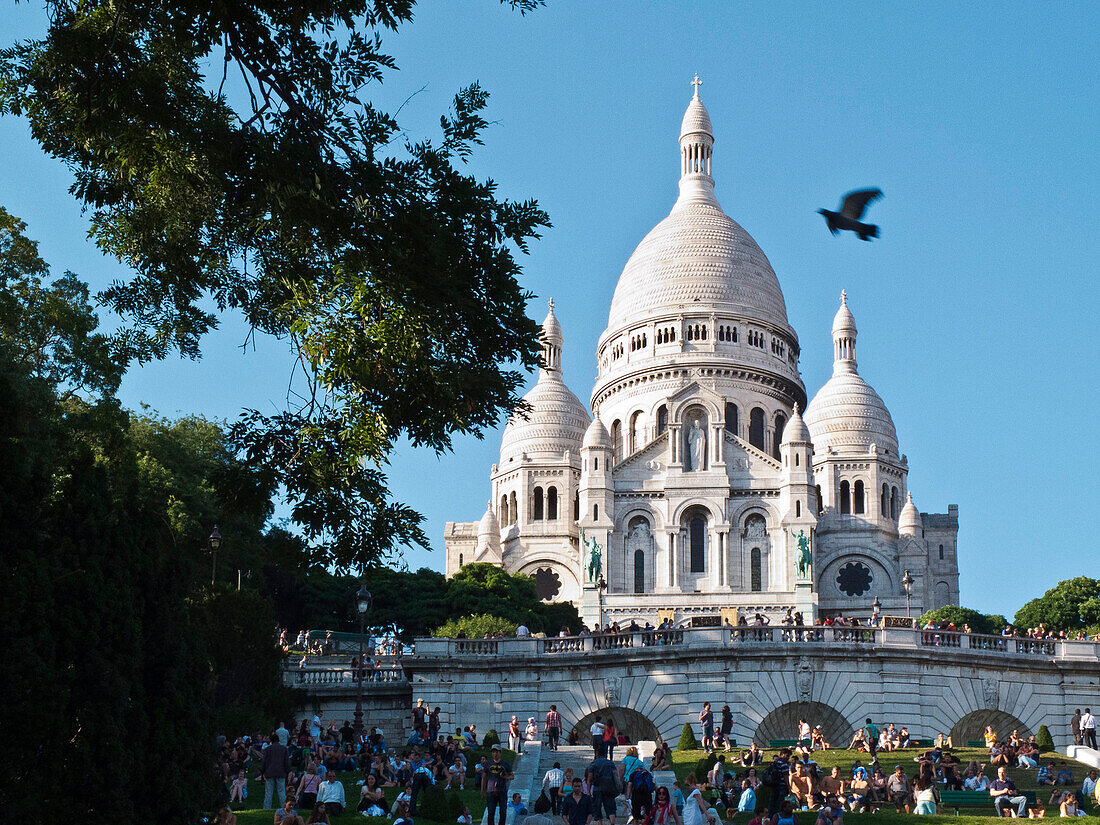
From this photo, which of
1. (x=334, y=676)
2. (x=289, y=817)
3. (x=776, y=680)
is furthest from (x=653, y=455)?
(x=289, y=817)

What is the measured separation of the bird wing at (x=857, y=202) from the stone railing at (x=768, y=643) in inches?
1211

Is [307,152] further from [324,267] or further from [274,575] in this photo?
[274,575]

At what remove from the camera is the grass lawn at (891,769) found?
2761 centimetres

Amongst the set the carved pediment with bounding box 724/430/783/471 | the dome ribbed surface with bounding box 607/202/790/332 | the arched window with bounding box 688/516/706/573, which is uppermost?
the dome ribbed surface with bounding box 607/202/790/332

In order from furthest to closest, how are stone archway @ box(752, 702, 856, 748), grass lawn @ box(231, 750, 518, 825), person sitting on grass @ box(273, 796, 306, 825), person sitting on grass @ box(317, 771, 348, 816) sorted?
1. stone archway @ box(752, 702, 856, 748)
2. person sitting on grass @ box(317, 771, 348, 816)
3. grass lawn @ box(231, 750, 518, 825)
4. person sitting on grass @ box(273, 796, 306, 825)

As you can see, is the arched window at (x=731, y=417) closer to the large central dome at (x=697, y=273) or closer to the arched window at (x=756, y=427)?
the arched window at (x=756, y=427)

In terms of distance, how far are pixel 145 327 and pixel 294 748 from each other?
1751cm

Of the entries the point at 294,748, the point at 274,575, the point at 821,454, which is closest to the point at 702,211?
the point at 821,454

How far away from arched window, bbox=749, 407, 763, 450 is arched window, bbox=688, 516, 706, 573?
26.7 feet

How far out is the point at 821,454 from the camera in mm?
95875

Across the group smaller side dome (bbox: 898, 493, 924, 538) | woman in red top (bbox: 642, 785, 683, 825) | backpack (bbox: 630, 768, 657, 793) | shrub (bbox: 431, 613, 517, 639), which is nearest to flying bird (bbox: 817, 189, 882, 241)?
woman in red top (bbox: 642, 785, 683, 825)

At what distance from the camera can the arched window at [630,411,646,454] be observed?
311 feet

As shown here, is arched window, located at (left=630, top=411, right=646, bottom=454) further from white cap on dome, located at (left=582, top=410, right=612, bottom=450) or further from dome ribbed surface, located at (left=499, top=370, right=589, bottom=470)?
white cap on dome, located at (left=582, top=410, right=612, bottom=450)

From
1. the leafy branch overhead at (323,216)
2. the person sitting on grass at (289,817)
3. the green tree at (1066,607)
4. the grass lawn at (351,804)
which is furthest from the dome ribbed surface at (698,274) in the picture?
the leafy branch overhead at (323,216)
